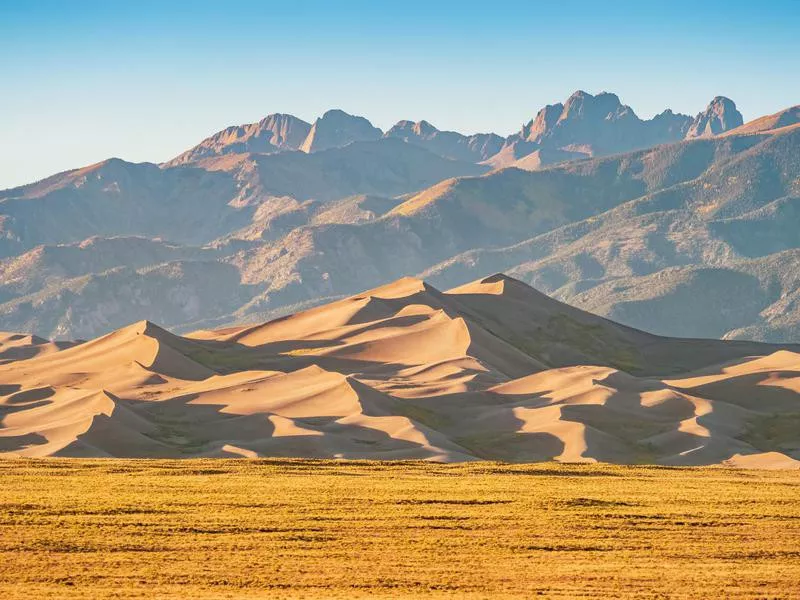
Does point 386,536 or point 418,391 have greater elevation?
point 386,536

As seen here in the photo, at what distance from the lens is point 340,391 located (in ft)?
393

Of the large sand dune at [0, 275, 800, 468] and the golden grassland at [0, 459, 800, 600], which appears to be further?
the large sand dune at [0, 275, 800, 468]

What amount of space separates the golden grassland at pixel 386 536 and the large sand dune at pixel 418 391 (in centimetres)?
3992

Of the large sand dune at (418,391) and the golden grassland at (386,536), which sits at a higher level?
the golden grassland at (386,536)

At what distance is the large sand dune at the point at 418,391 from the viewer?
10256cm

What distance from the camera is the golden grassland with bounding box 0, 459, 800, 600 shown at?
35000mm

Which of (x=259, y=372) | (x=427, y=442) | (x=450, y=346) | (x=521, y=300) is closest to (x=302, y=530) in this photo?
(x=427, y=442)

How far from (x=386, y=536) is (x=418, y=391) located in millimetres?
88631

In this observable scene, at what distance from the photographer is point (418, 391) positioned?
429ft

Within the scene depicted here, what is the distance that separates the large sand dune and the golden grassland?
131ft

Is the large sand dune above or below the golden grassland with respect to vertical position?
below

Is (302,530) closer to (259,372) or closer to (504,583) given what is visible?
(504,583)

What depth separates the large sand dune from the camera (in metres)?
103

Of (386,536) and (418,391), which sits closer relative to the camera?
(386,536)
